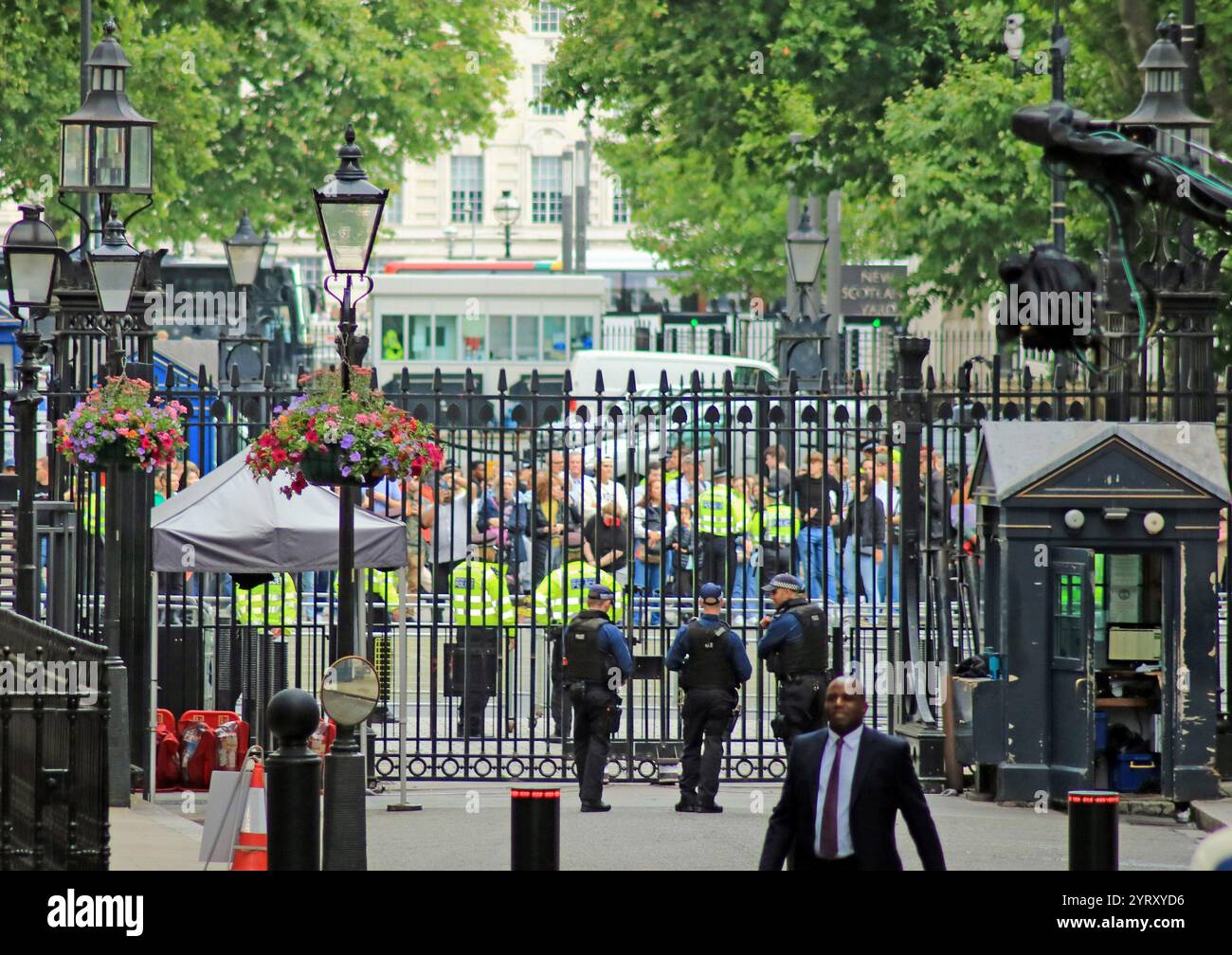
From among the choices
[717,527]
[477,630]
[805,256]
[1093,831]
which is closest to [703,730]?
[477,630]

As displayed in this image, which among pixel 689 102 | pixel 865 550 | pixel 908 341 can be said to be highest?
pixel 689 102

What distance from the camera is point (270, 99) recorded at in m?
39.9

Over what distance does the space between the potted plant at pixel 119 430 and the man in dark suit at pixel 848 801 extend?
663 centimetres

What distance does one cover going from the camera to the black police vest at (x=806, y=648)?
559 inches

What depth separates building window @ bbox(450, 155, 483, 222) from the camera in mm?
75000

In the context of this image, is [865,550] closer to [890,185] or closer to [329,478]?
[329,478]

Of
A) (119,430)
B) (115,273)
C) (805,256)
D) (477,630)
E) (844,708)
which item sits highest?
(805,256)

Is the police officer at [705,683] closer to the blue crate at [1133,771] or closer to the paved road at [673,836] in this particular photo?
the paved road at [673,836]

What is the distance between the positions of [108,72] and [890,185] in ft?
57.1

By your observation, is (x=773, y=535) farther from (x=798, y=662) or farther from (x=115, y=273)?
(x=115, y=273)

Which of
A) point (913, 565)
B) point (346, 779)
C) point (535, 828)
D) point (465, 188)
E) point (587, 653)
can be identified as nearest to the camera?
point (535, 828)

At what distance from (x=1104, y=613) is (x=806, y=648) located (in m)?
1.99

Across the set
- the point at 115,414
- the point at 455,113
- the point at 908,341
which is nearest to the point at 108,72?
the point at 115,414

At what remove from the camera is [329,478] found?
1253 centimetres
